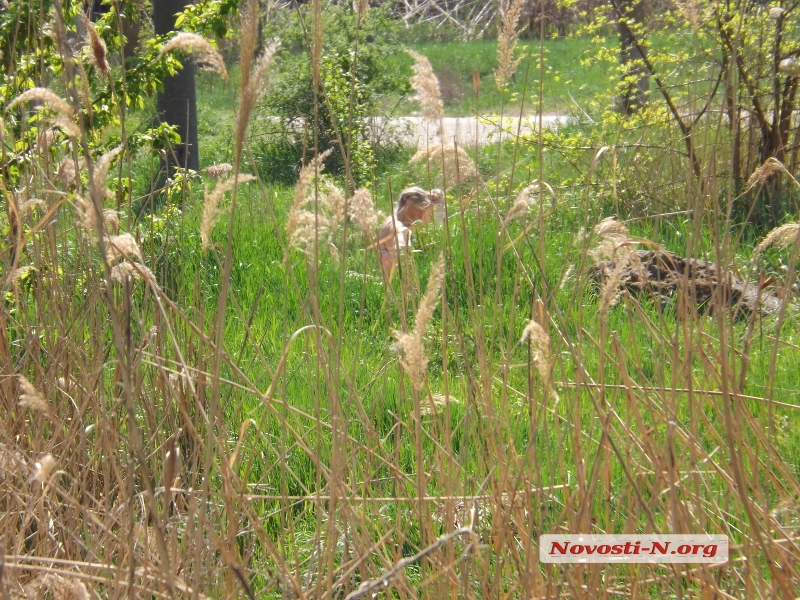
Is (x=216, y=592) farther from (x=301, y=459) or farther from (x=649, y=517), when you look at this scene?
(x=301, y=459)

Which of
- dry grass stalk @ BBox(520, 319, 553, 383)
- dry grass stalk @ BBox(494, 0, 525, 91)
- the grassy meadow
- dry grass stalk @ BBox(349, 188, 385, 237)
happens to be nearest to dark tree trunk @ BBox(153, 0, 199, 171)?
the grassy meadow

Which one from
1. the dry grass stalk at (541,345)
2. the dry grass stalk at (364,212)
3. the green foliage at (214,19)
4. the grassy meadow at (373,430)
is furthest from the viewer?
the green foliage at (214,19)

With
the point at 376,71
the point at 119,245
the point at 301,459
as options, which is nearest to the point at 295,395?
the point at 301,459

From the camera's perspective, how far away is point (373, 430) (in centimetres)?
157

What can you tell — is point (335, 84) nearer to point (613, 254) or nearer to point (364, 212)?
point (364, 212)

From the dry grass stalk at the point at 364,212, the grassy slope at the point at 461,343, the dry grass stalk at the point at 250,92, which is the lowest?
the grassy slope at the point at 461,343

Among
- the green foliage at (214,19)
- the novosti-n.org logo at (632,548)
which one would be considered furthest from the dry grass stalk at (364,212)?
the green foliage at (214,19)

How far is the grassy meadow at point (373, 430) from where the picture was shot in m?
1.25

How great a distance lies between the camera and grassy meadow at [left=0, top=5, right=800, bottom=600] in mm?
1247

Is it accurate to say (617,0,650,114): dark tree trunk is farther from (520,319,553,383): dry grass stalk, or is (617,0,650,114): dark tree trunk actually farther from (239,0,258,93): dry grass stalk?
(239,0,258,93): dry grass stalk

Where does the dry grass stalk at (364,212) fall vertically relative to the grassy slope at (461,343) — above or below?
above

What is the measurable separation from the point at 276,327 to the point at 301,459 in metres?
1.10

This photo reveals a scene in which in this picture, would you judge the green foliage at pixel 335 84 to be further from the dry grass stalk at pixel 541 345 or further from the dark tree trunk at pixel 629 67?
the dry grass stalk at pixel 541 345

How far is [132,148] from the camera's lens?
2.84 metres
